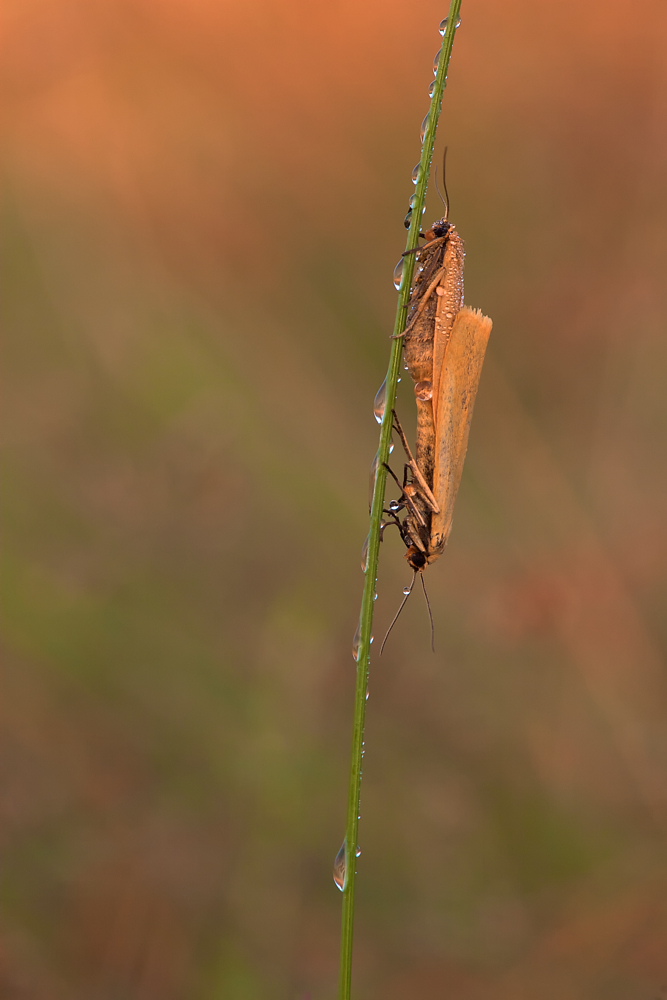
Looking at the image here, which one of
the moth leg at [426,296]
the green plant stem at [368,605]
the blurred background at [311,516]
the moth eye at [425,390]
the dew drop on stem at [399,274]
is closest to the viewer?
the green plant stem at [368,605]

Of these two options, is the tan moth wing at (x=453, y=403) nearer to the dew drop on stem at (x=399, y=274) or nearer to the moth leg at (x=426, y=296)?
the moth leg at (x=426, y=296)

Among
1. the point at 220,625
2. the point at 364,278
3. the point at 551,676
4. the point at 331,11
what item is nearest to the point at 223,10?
the point at 331,11

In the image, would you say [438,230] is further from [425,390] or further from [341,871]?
[341,871]

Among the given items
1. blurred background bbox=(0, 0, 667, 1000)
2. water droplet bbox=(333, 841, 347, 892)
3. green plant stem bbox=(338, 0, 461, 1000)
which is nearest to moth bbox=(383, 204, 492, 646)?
green plant stem bbox=(338, 0, 461, 1000)

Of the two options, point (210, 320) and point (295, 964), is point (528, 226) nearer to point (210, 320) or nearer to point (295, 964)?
point (210, 320)

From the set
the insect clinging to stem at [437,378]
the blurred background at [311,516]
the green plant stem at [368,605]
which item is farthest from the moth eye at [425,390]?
the blurred background at [311,516]

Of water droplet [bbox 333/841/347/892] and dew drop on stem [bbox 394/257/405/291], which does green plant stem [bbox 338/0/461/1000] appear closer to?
water droplet [bbox 333/841/347/892]

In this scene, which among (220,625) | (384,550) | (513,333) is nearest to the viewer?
(220,625)
